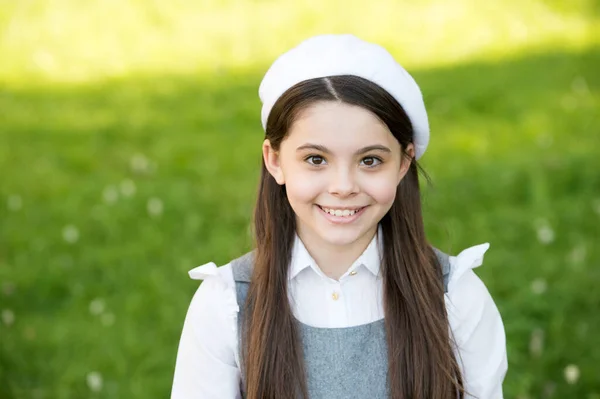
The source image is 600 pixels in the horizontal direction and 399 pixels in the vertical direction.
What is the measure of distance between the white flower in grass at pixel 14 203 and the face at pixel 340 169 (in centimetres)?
265

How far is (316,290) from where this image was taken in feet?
7.04

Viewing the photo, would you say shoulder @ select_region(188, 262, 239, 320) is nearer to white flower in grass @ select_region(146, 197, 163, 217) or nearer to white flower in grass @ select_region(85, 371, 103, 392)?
white flower in grass @ select_region(85, 371, 103, 392)

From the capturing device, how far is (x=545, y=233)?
3.87m

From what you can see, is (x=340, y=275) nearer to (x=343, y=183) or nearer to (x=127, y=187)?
(x=343, y=183)

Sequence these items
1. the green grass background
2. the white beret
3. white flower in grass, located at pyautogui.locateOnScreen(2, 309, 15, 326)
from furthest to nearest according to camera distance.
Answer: white flower in grass, located at pyautogui.locateOnScreen(2, 309, 15, 326) → the green grass background → the white beret

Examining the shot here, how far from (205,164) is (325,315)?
2749 mm

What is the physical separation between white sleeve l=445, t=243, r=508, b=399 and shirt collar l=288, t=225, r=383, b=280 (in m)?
0.18

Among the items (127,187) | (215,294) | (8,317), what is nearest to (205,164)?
(127,187)

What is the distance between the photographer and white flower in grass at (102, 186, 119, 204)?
4418mm

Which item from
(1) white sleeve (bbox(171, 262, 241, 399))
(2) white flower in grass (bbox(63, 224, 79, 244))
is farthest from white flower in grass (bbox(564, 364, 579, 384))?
(2) white flower in grass (bbox(63, 224, 79, 244))

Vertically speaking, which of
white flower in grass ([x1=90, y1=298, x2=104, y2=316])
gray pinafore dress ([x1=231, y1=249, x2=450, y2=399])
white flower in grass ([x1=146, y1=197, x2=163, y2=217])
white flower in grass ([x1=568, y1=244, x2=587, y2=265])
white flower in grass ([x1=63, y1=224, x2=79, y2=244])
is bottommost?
gray pinafore dress ([x1=231, y1=249, x2=450, y2=399])

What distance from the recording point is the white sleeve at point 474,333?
84.7 inches

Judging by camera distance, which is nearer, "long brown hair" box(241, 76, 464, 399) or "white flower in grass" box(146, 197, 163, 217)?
"long brown hair" box(241, 76, 464, 399)

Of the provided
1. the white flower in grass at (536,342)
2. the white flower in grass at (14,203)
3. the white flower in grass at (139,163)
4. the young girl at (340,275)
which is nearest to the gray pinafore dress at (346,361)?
the young girl at (340,275)
